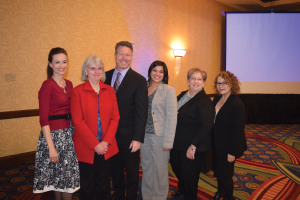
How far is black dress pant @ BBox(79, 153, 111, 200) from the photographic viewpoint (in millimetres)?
1752

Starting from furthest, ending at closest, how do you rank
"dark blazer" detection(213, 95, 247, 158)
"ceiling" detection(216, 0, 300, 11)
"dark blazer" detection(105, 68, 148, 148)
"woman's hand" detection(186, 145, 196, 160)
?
1. "ceiling" detection(216, 0, 300, 11)
2. "dark blazer" detection(213, 95, 247, 158)
3. "woman's hand" detection(186, 145, 196, 160)
4. "dark blazer" detection(105, 68, 148, 148)

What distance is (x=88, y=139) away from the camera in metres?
1.65

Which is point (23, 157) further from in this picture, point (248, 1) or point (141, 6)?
point (248, 1)

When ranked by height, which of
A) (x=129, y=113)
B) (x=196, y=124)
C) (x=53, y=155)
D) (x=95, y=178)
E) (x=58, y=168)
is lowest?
(x=95, y=178)

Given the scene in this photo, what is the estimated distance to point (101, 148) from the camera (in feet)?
5.50

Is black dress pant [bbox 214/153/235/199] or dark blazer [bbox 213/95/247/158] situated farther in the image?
black dress pant [bbox 214/153/235/199]

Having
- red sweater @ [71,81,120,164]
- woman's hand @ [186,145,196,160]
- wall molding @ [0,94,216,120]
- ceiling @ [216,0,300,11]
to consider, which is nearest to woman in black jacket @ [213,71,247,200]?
woman's hand @ [186,145,196,160]

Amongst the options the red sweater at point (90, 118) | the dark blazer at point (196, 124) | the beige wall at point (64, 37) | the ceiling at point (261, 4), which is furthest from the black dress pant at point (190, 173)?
the ceiling at point (261, 4)

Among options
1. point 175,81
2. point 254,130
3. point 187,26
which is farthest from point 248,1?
point 254,130

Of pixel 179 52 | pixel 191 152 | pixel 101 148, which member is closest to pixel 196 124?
pixel 191 152

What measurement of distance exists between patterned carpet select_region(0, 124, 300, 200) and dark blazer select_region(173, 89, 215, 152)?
2.80 ft

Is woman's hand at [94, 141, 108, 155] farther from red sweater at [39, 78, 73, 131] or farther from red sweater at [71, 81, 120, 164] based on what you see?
red sweater at [39, 78, 73, 131]

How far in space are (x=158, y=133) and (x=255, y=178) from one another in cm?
193

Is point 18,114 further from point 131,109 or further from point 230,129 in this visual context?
point 230,129
